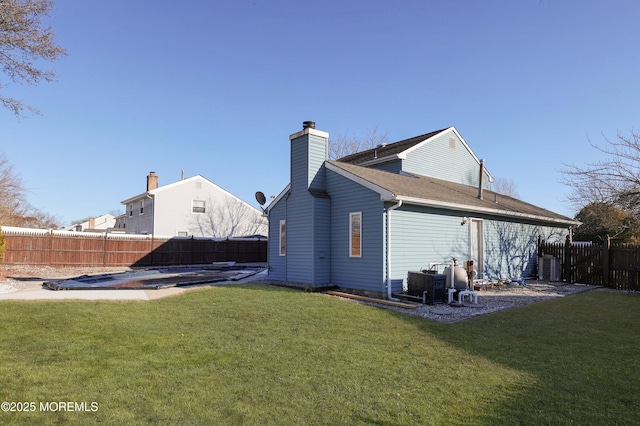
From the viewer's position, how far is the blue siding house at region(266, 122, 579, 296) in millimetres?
11055

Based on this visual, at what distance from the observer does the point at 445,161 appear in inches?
762

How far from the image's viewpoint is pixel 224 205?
109ft

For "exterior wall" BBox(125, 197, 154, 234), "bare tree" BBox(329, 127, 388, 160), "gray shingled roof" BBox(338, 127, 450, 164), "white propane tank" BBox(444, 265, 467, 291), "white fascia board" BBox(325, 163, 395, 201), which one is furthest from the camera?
"bare tree" BBox(329, 127, 388, 160)

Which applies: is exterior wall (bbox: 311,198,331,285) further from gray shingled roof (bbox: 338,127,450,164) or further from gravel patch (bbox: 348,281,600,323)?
gray shingled roof (bbox: 338,127,450,164)

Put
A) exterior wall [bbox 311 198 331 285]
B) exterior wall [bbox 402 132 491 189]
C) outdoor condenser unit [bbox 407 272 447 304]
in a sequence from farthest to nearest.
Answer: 1. exterior wall [bbox 402 132 491 189]
2. exterior wall [bbox 311 198 331 285]
3. outdoor condenser unit [bbox 407 272 447 304]

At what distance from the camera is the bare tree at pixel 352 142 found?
35.1 metres

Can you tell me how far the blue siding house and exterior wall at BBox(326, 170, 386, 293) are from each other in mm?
29

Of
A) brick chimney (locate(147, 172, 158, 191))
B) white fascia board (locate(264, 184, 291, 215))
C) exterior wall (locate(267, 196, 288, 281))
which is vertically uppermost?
brick chimney (locate(147, 172, 158, 191))

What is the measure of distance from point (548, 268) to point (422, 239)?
8.27 meters

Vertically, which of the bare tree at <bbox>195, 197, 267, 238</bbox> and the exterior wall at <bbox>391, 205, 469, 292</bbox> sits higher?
the bare tree at <bbox>195, 197, 267, 238</bbox>

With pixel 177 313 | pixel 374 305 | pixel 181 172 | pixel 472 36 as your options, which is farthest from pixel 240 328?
pixel 181 172

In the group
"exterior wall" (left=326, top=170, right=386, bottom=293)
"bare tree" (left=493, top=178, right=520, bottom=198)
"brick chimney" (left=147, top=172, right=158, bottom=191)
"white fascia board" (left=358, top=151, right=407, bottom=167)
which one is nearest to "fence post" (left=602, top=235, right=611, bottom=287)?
"white fascia board" (left=358, top=151, right=407, bottom=167)

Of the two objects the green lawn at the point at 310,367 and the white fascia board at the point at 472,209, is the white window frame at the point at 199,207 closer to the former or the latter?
the green lawn at the point at 310,367

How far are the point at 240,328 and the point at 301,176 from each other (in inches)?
271
